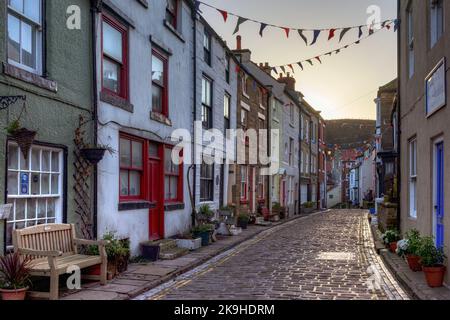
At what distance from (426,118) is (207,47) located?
10.1 meters

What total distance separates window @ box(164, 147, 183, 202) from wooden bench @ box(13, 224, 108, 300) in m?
5.27

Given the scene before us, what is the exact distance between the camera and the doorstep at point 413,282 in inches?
299

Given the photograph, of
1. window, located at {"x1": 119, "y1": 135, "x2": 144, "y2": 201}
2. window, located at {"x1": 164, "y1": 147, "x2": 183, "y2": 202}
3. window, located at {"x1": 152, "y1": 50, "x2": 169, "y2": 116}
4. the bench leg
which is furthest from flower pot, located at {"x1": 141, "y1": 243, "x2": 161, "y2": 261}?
the bench leg

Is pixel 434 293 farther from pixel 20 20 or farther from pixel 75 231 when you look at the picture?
pixel 20 20

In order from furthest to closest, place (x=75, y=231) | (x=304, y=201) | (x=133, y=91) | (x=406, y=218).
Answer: (x=304, y=201), (x=406, y=218), (x=133, y=91), (x=75, y=231)

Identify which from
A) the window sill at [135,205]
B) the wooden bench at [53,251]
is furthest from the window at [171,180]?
the wooden bench at [53,251]

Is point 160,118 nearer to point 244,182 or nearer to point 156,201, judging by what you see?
point 156,201

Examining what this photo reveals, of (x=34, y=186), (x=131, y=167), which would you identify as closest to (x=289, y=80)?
(x=131, y=167)

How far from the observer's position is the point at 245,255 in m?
13.2

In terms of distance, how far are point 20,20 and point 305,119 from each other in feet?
115

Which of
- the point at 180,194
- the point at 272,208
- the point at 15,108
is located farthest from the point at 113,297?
the point at 272,208

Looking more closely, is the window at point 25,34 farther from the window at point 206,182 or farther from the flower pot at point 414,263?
the window at point 206,182

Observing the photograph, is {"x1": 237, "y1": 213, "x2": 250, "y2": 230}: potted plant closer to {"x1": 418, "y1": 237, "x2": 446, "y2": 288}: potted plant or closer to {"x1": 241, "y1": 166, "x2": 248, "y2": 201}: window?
{"x1": 241, "y1": 166, "x2": 248, "y2": 201}: window
